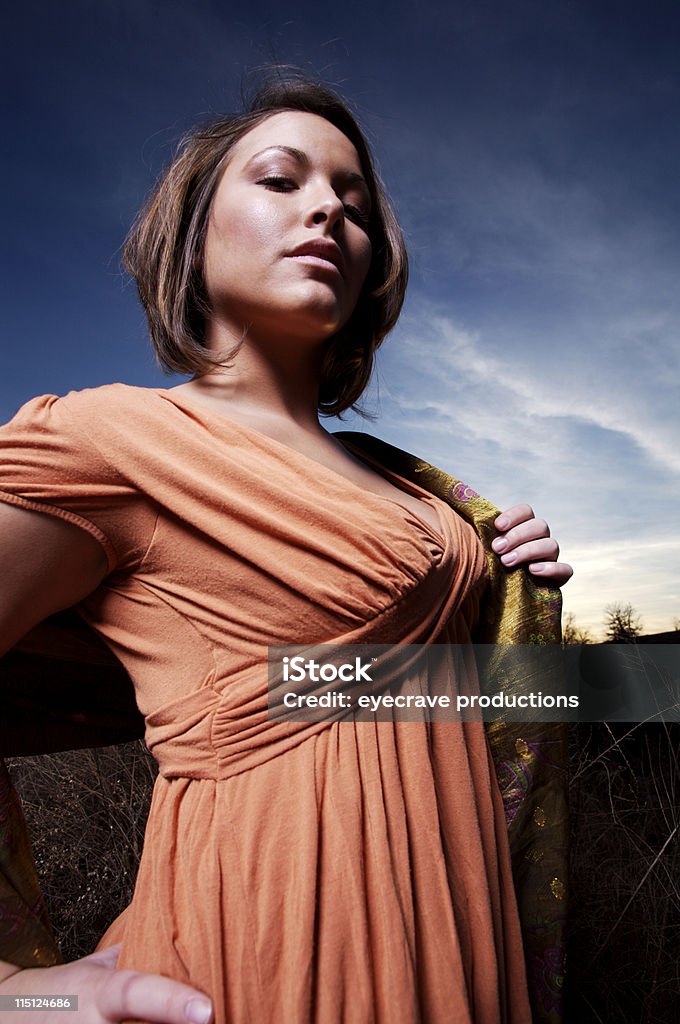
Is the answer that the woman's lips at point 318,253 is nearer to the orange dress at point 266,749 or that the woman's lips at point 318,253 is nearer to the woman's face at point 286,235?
the woman's face at point 286,235

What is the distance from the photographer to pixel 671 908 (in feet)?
6.35

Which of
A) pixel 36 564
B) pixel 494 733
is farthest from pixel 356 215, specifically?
pixel 494 733

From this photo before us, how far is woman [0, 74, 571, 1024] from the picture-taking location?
65cm

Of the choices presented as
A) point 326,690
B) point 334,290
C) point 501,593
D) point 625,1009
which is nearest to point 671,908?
point 625,1009

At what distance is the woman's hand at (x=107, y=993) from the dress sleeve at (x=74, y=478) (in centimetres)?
38

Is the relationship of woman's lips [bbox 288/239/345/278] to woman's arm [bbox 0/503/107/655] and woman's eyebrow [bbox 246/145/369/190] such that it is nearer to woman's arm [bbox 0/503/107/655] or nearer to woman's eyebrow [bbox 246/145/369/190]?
woman's eyebrow [bbox 246/145/369/190]

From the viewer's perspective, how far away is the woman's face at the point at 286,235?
91cm

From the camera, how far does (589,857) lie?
6.74 ft

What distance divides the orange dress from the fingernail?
0.05 feet

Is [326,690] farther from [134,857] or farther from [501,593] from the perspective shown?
[134,857]

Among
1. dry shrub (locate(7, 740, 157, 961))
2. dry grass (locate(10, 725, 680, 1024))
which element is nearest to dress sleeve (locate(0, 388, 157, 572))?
dry grass (locate(10, 725, 680, 1024))

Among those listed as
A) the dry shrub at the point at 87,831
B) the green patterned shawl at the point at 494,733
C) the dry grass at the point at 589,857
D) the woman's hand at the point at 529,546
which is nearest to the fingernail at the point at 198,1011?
the green patterned shawl at the point at 494,733

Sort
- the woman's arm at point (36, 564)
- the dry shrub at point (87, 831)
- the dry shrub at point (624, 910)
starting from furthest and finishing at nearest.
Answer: the dry shrub at point (87, 831)
the dry shrub at point (624, 910)
the woman's arm at point (36, 564)

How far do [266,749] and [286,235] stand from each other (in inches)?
24.5
